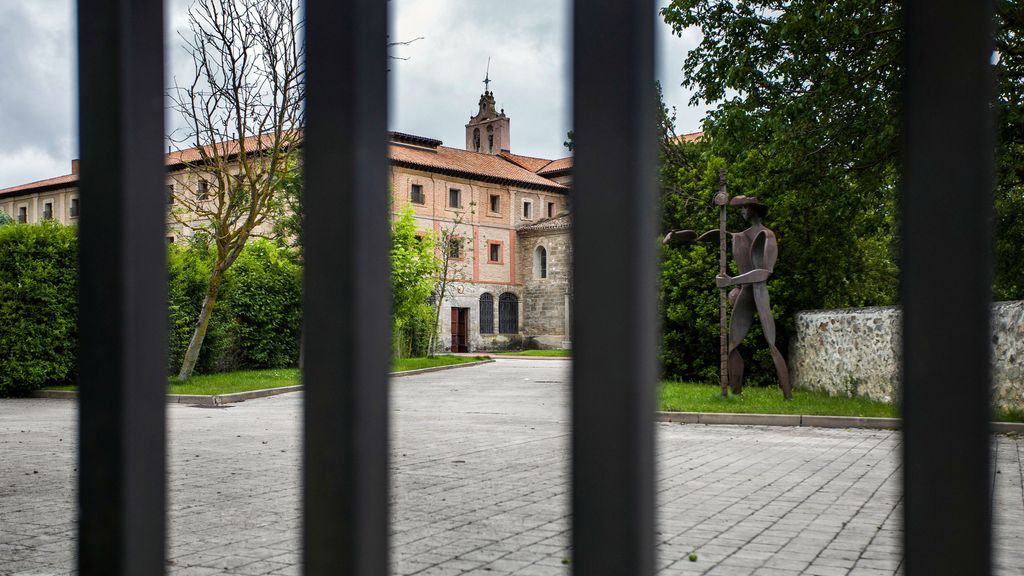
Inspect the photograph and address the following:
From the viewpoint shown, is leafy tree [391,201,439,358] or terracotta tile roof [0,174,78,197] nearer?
leafy tree [391,201,439,358]

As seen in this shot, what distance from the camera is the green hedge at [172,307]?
17.2 metres

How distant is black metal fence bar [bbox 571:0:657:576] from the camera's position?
67cm

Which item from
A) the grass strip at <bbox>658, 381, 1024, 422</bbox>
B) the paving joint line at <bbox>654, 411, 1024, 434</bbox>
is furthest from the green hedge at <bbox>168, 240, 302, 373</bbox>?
the paving joint line at <bbox>654, 411, 1024, 434</bbox>

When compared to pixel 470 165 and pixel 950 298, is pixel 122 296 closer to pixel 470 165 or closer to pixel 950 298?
pixel 950 298

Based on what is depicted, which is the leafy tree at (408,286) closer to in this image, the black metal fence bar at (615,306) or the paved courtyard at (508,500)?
the paved courtyard at (508,500)

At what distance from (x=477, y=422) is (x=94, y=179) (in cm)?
1150

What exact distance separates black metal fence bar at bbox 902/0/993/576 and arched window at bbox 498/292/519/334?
1853 inches

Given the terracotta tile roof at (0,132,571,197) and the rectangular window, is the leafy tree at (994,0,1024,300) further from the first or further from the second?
the terracotta tile roof at (0,132,571,197)

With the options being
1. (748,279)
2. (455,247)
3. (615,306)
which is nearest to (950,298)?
(615,306)

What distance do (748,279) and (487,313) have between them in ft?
111

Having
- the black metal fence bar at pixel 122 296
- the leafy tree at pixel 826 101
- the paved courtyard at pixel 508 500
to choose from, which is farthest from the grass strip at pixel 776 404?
the black metal fence bar at pixel 122 296

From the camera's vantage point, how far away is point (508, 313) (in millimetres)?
Result: 48219

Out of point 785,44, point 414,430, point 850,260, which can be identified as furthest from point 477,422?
point 850,260

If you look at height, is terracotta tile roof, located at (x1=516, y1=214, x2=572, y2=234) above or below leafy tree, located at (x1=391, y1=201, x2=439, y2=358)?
above
